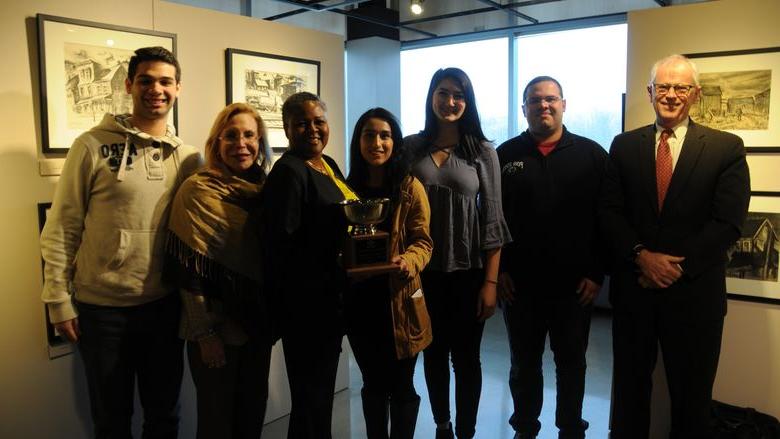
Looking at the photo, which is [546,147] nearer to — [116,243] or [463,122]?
[463,122]

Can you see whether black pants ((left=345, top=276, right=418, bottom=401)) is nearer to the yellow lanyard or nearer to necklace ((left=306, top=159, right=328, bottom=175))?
the yellow lanyard

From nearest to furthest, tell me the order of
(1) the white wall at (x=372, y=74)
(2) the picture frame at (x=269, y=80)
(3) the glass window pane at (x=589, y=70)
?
(2) the picture frame at (x=269, y=80) → (3) the glass window pane at (x=589, y=70) → (1) the white wall at (x=372, y=74)

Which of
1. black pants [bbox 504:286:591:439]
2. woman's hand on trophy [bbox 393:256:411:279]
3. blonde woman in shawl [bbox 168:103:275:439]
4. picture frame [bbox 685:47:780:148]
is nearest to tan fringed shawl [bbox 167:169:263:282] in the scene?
blonde woman in shawl [bbox 168:103:275:439]

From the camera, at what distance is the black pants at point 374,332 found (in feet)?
7.13

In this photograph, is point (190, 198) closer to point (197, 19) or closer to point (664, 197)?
point (197, 19)

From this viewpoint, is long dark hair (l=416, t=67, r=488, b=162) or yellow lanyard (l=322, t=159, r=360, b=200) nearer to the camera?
yellow lanyard (l=322, t=159, r=360, b=200)

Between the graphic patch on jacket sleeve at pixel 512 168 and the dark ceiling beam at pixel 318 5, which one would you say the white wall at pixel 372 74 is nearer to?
the dark ceiling beam at pixel 318 5

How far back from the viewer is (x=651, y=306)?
2451 mm

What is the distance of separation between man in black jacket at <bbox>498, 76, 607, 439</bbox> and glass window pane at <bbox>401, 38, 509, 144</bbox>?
11.6 ft

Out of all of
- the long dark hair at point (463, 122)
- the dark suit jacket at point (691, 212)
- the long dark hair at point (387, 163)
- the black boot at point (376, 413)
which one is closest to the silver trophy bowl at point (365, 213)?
the long dark hair at point (387, 163)

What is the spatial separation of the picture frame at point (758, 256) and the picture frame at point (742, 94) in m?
0.29

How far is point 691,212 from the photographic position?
2346 mm

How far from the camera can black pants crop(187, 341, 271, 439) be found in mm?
2109

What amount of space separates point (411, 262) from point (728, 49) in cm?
181
